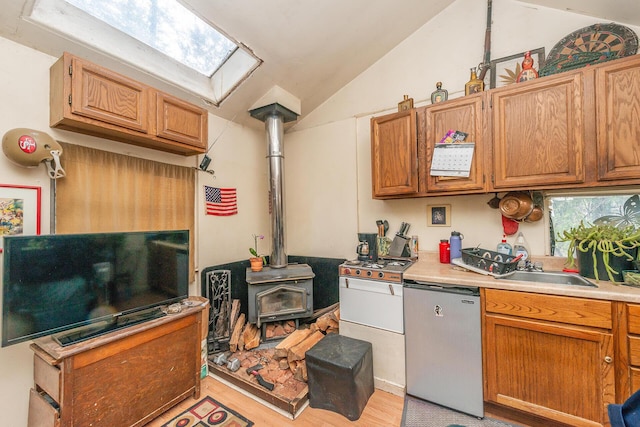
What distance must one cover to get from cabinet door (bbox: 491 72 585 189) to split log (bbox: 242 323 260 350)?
262 cm

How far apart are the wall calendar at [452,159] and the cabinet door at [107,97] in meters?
2.33

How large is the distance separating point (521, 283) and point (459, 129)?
124cm

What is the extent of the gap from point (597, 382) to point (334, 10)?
124 inches

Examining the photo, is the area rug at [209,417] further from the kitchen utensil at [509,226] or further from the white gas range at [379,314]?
the kitchen utensil at [509,226]

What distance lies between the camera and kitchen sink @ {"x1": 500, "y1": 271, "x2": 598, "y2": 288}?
1.78 m

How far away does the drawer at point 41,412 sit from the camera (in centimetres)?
138

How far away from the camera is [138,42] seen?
6.80 ft

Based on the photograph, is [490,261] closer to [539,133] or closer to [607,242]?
[607,242]

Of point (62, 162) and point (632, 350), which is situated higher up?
point (62, 162)

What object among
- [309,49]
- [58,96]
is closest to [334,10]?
[309,49]

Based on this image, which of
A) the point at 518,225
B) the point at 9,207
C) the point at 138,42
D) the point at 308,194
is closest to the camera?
the point at 9,207

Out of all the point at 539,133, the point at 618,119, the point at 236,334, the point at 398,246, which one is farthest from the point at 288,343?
the point at 618,119

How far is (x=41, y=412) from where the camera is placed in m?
1.49

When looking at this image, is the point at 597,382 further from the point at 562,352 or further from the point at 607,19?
the point at 607,19
